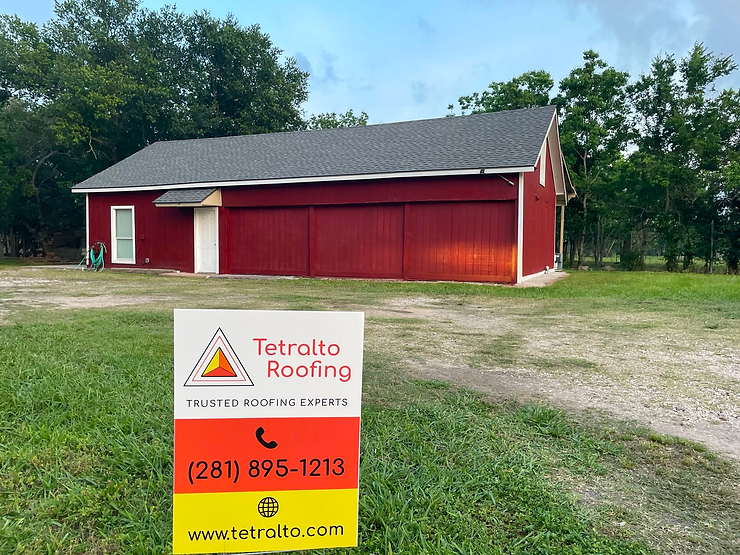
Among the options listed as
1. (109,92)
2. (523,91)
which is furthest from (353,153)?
(109,92)

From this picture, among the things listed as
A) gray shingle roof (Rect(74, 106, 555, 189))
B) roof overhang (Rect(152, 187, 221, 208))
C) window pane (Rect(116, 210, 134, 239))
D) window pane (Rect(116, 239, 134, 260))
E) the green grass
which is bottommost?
the green grass

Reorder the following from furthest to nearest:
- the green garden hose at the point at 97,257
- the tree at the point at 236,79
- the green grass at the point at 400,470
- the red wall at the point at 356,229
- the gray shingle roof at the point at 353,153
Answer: the tree at the point at 236,79 → the green garden hose at the point at 97,257 → the gray shingle roof at the point at 353,153 → the red wall at the point at 356,229 → the green grass at the point at 400,470

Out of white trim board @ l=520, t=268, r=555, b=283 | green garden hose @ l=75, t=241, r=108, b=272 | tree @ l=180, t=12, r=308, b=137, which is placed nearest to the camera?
white trim board @ l=520, t=268, r=555, b=283

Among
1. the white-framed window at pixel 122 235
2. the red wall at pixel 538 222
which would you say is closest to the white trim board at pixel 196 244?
the white-framed window at pixel 122 235

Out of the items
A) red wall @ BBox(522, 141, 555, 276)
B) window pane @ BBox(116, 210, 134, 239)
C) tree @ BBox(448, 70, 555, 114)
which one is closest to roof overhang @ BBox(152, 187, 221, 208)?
window pane @ BBox(116, 210, 134, 239)

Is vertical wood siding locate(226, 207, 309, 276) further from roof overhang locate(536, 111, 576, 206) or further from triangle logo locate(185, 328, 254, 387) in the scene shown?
triangle logo locate(185, 328, 254, 387)

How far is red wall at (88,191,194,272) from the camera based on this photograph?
48.8 feet

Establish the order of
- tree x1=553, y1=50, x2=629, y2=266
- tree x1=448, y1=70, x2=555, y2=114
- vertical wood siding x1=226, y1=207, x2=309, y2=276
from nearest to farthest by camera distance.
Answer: vertical wood siding x1=226, y1=207, x2=309, y2=276
tree x1=553, y1=50, x2=629, y2=266
tree x1=448, y1=70, x2=555, y2=114

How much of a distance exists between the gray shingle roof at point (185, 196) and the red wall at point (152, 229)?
0.51 metres

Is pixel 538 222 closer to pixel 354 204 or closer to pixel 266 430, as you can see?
pixel 354 204

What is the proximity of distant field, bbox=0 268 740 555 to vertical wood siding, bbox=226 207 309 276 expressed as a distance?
7963 mm

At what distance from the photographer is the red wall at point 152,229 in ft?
48.8

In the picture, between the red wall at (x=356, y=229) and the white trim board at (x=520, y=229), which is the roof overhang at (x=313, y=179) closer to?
the red wall at (x=356, y=229)

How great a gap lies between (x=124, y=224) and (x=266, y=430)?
1630 centimetres
